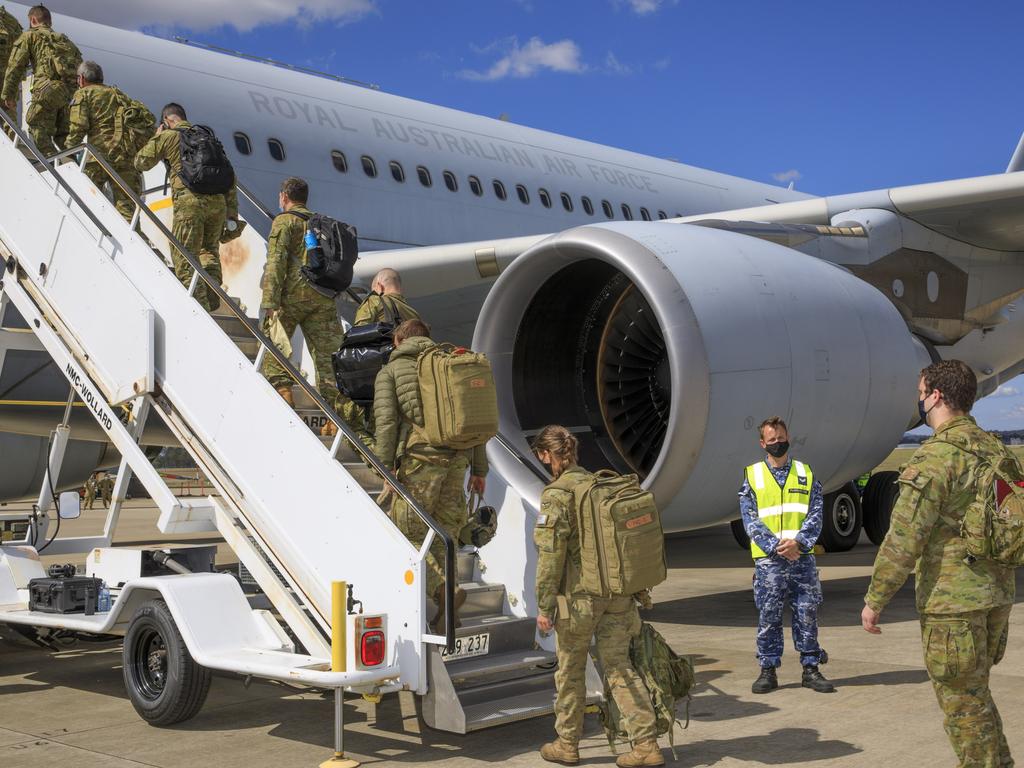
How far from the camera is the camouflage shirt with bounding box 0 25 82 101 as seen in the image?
7.34 m

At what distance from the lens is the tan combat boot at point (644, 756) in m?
4.29

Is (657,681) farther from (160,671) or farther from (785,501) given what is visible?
(160,671)

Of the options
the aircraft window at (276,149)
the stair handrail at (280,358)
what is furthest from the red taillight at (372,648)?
the aircraft window at (276,149)

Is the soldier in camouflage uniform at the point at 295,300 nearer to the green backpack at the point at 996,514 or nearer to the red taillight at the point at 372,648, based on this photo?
the red taillight at the point at 372,648

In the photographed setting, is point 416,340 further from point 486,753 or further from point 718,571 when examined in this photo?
point 718,571

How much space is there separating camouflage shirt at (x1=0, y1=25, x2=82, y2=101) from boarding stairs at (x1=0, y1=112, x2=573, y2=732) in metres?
0.80

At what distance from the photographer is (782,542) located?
5832mm

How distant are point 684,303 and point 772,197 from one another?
470 inches

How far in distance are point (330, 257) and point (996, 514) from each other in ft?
11.5

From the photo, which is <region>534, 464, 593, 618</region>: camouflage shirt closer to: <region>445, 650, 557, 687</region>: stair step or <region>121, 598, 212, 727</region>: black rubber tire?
<region>445, 650, 557, 687</region>: stair step

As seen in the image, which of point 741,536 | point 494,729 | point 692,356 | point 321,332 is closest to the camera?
point 494,729

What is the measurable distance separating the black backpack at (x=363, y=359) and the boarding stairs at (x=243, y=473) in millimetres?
243

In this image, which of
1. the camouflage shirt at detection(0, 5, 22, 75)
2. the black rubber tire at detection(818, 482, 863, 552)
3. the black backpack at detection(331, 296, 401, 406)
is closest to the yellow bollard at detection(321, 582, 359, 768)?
the black backpack at detection(331, 296, 401, 406)

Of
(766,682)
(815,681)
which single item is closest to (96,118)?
(766,682)
